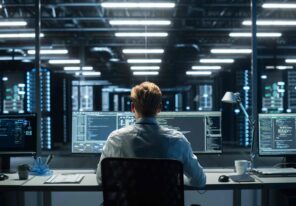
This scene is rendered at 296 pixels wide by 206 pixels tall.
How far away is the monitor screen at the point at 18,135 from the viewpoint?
303 cm

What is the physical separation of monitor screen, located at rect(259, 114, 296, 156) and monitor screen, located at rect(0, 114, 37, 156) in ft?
6.25

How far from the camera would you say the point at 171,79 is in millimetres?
16562

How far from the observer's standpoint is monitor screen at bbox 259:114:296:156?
9.86 feet

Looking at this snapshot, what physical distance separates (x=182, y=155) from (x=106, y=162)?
17.7 inches

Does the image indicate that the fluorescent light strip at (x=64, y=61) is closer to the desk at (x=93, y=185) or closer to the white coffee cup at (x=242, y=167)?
the desk at (x=93, y=185)

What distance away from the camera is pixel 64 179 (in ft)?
8.95

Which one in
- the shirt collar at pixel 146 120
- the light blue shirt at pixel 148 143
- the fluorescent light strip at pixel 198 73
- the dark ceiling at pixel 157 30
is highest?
the dark ceiling at pixel 157 30

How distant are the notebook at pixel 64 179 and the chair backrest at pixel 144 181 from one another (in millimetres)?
947

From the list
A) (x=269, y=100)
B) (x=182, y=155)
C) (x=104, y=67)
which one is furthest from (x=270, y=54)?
(x=182, y=155)

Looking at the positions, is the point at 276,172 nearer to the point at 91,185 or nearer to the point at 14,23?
the point at 91,185

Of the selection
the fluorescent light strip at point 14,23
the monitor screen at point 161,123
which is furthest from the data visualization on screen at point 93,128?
the fluorescent light strip at point 14,23

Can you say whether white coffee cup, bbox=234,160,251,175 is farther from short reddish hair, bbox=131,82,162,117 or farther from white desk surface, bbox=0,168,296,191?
short reddish hair, bbox=131,82,162,117

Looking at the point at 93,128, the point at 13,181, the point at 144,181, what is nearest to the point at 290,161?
the point at 93,128

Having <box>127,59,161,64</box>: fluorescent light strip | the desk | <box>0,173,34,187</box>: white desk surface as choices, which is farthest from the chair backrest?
<box>127,59,161,64</box>: fluorescent light strip
